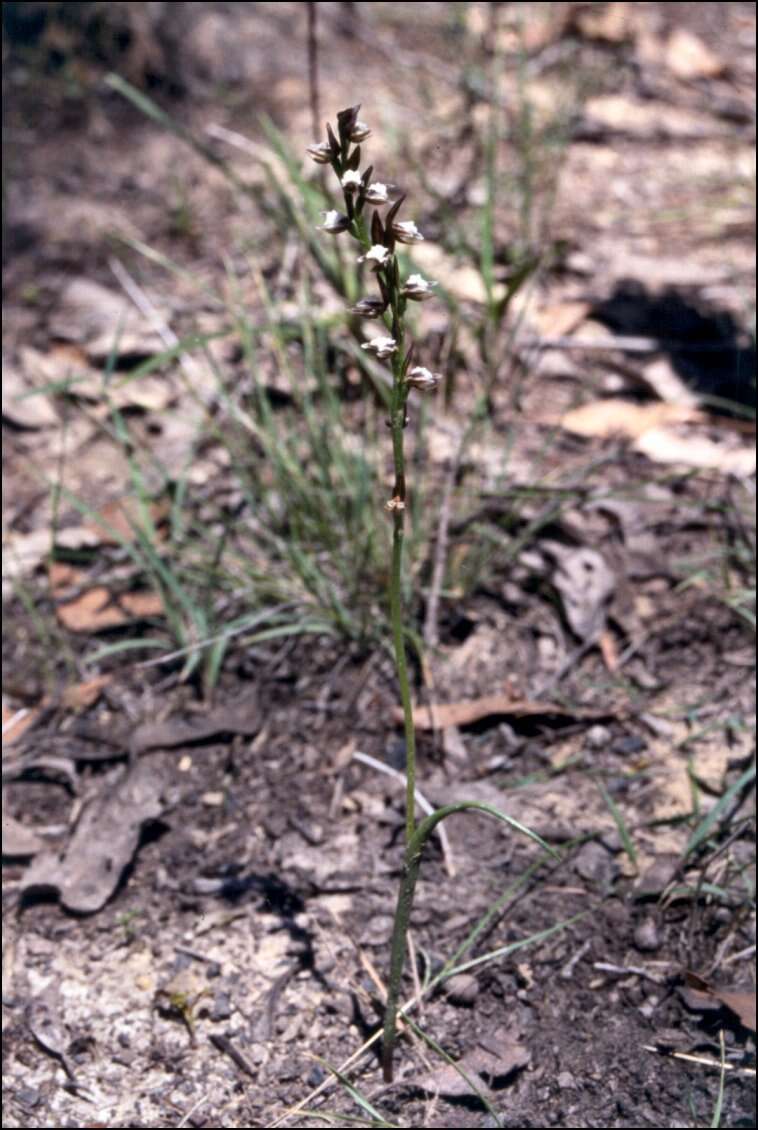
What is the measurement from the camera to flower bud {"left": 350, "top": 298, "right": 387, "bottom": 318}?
1.22 meters

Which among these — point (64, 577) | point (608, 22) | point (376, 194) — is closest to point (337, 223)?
point (376, 194)

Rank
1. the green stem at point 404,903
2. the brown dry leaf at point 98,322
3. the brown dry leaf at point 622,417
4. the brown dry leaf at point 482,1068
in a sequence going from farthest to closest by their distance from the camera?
the brown dry leaf at point 98,322
the brown dry leaf at point 622,417
the brown dry leaf at point 482,1068
the green stem at point 404,903

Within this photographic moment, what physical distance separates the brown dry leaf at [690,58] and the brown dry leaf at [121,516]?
2.47m

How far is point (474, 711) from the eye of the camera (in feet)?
7.09

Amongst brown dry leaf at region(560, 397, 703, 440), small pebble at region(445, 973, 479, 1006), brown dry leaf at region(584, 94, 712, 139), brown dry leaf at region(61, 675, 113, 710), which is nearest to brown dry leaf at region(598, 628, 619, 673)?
brown dry leaf at region(560, 397, 703, 440)

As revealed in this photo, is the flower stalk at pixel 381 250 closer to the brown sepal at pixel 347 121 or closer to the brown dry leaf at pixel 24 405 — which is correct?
the brown sepal at pixel 347 121

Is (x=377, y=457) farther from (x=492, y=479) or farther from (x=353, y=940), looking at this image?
(x=353, y=940)

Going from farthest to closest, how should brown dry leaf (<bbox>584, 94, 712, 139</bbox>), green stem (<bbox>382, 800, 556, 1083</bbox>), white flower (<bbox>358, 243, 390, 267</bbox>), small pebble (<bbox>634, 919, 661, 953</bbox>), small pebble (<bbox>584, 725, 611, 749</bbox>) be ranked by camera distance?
brown dry leaf (<bbox>584, 94, 712, 139</bbox>) < small pebble (<bbox>584, 725, 611, 749</bbox>) < small pebble (<bbox>634, 919, 661, 953</bbox>) < green stem (<bbox>382, 800, 556, 1083</bbox>) < white flower (<bbox>358, 243, 390, 267</bbox>)

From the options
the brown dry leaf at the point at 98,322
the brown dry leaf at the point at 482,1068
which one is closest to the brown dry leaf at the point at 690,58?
the brown dry leaf at the point at 98,322

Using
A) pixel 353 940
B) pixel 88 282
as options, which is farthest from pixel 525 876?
pixel 88 282

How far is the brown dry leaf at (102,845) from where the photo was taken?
1.95m

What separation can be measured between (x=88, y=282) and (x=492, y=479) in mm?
1381

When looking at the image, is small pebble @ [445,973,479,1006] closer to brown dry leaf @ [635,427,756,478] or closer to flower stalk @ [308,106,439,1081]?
flower stalk @ [308,106,439,1081]

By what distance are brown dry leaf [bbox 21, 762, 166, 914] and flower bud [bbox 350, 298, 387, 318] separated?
3.79 feet
